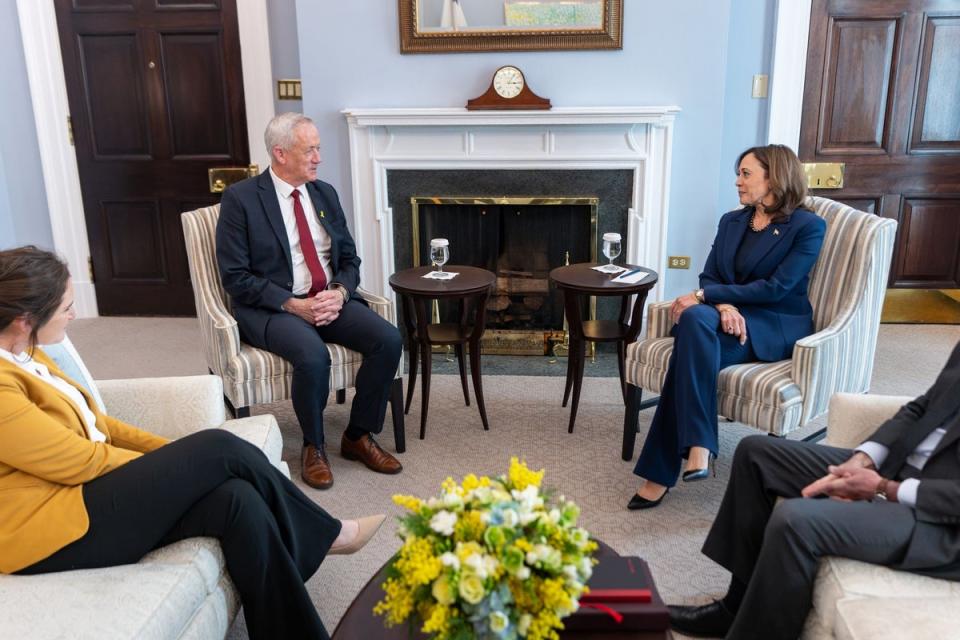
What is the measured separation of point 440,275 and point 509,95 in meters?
1.14

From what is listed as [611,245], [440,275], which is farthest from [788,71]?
[440,275]

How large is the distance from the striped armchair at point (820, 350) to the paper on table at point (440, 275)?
2.54ft

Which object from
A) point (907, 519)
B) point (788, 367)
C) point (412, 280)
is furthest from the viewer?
point (412, 280)

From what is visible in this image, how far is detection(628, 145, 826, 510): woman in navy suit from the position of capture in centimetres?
248

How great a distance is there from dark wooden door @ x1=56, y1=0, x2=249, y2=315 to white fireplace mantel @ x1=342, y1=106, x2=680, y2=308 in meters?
0.91

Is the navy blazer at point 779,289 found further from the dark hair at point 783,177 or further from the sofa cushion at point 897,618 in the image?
the sofa cushion at point 897,618

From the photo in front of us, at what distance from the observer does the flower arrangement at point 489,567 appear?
1.14m

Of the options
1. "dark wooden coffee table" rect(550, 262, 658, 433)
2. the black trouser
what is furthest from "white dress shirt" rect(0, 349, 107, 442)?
"dark wooden coffee table" rect(550, 262, 658, 433)

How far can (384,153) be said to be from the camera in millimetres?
3949

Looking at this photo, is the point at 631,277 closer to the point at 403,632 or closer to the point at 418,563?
the point at 403,632

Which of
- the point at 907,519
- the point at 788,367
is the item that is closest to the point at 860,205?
the point at 788,367

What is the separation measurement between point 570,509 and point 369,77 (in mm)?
3099

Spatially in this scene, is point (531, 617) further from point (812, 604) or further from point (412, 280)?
point (412, 280)

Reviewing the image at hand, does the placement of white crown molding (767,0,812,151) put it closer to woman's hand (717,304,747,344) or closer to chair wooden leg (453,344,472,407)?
woman's hand (717,304,747,344)
